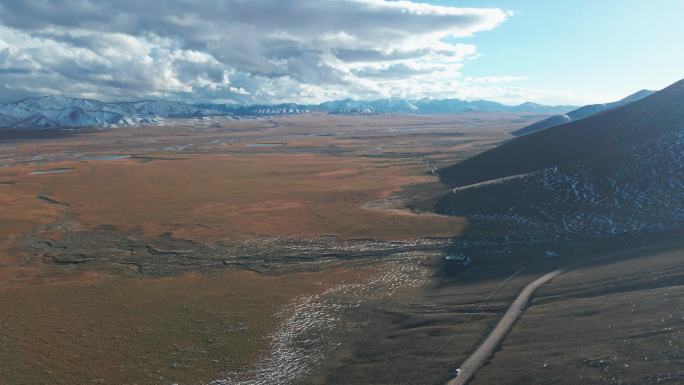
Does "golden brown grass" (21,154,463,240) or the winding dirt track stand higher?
"golden brown grass" (21,154,463,240)

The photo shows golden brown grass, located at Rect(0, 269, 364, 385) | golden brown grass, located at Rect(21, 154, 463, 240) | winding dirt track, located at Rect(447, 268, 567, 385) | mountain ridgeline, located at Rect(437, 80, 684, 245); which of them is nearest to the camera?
winding dirt track, located at Rect(447, 268, 567, 385)

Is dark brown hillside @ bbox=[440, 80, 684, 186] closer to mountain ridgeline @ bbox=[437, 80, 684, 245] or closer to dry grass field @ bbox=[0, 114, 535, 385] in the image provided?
mountain ridgeline @ bbox=[437, 80, 684, 245]

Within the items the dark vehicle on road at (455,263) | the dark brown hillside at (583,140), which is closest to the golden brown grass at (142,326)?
the dark vehicle on road at (455,263)

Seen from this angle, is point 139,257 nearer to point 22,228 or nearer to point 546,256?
point 22,228

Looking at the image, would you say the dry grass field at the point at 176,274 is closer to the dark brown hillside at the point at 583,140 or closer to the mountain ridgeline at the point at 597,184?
the mountain ridgeline at the point at 597,184

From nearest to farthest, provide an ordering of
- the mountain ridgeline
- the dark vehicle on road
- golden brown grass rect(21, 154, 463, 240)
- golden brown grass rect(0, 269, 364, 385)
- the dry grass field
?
golden brown grass rect(0, 269, 364, 385) → the dry grass field → the dark vehicle on road → the mountain ridgeline → golden brown grass rect(21, 154, 463, 240)

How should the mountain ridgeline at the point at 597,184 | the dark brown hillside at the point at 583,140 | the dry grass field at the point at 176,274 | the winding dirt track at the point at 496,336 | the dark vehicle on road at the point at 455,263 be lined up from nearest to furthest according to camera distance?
the winding dirt track at the point at 496,336 → the dry grass field at the point at 176,274 → the dark vehicle on road at the point at 455,263 → the mountain ridgeline at the point at 597,184 → the dark brown hillside at the point at 583,140

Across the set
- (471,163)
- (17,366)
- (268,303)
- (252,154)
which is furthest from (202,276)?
(252,154)

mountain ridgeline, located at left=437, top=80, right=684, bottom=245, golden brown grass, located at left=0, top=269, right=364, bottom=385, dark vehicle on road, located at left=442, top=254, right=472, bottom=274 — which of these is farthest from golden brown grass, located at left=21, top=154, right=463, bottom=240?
golden brown grass, located at left=0, top=269, right=364, bottom=385
